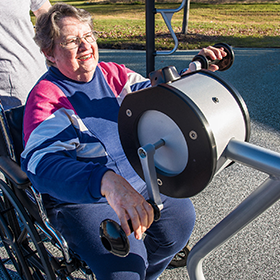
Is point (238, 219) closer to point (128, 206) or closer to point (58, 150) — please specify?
point (128, 206)

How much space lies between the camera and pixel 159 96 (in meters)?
0.78

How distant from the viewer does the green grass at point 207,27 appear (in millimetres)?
6742

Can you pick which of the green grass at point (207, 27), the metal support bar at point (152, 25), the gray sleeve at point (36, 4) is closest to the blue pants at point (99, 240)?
the gray sleeve at point (36, 4)

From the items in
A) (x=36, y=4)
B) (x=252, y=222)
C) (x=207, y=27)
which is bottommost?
(x=207, y=27)

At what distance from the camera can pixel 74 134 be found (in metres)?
1.22

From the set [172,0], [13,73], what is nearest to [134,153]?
[13,73]

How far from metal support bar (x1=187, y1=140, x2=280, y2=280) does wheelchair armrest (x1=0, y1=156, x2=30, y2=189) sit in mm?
756

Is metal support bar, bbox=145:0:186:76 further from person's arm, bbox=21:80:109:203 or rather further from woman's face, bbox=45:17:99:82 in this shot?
person's arm, bbox=21:80:109:203

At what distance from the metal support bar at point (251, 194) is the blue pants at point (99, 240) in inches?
15.9

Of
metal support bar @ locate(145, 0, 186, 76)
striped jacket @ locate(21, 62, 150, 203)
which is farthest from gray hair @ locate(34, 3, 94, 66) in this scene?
metal support bar @ locate(145, 0, 186, 76)

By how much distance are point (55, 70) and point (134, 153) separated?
67cm

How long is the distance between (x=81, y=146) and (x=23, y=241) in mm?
771

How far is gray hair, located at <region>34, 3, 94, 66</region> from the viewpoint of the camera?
1.28 m

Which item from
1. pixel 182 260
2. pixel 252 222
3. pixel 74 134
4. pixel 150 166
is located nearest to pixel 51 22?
pixel 74 134
